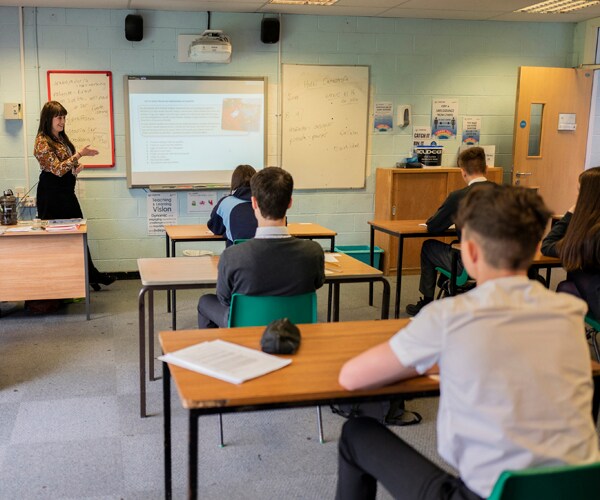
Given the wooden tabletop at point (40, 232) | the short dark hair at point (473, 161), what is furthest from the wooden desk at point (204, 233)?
the short dark hair at point (473, 161)

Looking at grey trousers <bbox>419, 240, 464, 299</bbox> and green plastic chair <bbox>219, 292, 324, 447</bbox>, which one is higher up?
green plastic chair <bbox>219, 292, 324, 447</bbox>

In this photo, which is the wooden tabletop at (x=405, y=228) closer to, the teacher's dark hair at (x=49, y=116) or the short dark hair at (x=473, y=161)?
the short dark hair at (x=473, y=161)

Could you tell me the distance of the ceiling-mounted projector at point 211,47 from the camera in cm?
582

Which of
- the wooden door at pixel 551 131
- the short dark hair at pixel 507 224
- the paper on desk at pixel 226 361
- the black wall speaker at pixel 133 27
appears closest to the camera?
the short dark hair at pixel 507 224

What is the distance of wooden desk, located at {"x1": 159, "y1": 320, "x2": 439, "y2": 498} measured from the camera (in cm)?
161

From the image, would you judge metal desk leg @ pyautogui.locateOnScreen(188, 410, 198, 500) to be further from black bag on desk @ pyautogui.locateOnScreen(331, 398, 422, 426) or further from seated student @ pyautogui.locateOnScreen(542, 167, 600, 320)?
seated student @ pyautogui.locateOnScreen(542, 167, 600, 320)

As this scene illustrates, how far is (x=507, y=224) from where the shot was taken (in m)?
1.47

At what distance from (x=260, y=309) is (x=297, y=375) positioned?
974 millimetres

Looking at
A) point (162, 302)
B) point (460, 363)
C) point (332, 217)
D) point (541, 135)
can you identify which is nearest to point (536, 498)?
point (460, 363)

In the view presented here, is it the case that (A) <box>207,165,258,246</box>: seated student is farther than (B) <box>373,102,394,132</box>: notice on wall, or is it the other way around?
(B) <box>373,102,394,132</box>: notice on wall

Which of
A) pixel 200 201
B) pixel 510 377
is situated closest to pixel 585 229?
pixel 510 377

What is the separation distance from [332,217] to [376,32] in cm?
186

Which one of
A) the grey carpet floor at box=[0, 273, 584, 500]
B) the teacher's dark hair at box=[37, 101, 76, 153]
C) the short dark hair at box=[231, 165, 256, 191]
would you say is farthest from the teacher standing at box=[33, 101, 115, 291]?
the short dark hair at box=[231, 165, 256, 191]

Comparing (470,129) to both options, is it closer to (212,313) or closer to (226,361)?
(212,313)
